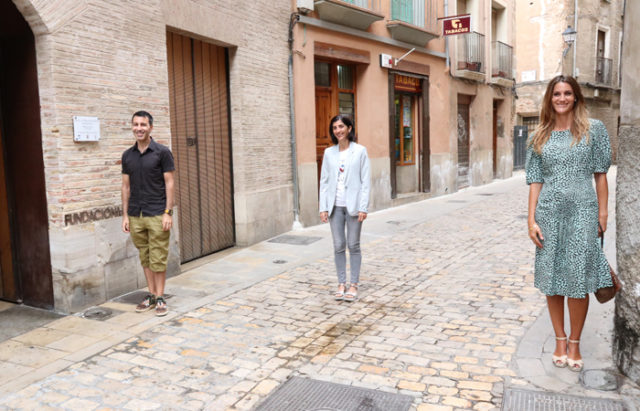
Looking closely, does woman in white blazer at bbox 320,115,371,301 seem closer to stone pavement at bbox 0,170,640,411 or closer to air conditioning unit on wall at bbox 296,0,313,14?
stone pavement at bbox 0,170,640,411

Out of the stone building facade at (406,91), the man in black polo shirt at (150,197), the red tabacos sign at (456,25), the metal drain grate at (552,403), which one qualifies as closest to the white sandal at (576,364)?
the metal drain grate at (552,403)

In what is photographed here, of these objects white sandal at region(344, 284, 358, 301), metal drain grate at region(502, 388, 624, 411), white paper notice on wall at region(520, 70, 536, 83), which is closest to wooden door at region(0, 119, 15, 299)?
white sandal at region(344, 284, 358, 301)

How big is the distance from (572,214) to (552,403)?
1.20 metres

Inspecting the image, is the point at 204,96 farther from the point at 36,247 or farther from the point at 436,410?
the point at 436,410

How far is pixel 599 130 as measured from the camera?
→ 3758 mm

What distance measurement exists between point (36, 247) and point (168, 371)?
251cm

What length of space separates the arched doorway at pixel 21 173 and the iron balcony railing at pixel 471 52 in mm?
13049

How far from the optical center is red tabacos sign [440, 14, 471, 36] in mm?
14461

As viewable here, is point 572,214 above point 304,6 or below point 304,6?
below

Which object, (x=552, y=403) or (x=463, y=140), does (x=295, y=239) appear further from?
(x=463, y=140)

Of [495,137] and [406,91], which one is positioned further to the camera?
[495,137]

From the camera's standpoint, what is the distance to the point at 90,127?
227 inches

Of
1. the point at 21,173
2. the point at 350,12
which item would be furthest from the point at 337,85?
the point at 21,173

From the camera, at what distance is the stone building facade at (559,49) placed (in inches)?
934
